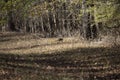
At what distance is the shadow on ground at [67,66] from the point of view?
12516 mm

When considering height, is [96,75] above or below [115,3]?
below

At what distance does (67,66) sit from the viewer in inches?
587

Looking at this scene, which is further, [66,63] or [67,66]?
[66,63]

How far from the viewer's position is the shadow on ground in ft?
41.1

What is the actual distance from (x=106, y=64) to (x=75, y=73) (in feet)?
7.31

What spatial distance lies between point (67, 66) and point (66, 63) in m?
0.79

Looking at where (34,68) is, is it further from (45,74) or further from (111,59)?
(111,59)

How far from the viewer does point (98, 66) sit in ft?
47.7

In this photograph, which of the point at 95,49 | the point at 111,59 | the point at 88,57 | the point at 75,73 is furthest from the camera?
the point at 95,49

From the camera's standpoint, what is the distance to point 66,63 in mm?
15695

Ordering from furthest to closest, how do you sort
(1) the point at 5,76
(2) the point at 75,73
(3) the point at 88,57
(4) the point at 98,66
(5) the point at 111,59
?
1. (3) the point at 88,57
2. (5) the point at 111,59
3. (4) the point at 98,66
4. (2) the point at 75,73
5. (1) the point at 5,76

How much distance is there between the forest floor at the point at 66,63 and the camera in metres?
12.6

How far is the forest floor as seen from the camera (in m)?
12.6

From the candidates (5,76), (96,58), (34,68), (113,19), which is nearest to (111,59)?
(96,58)
